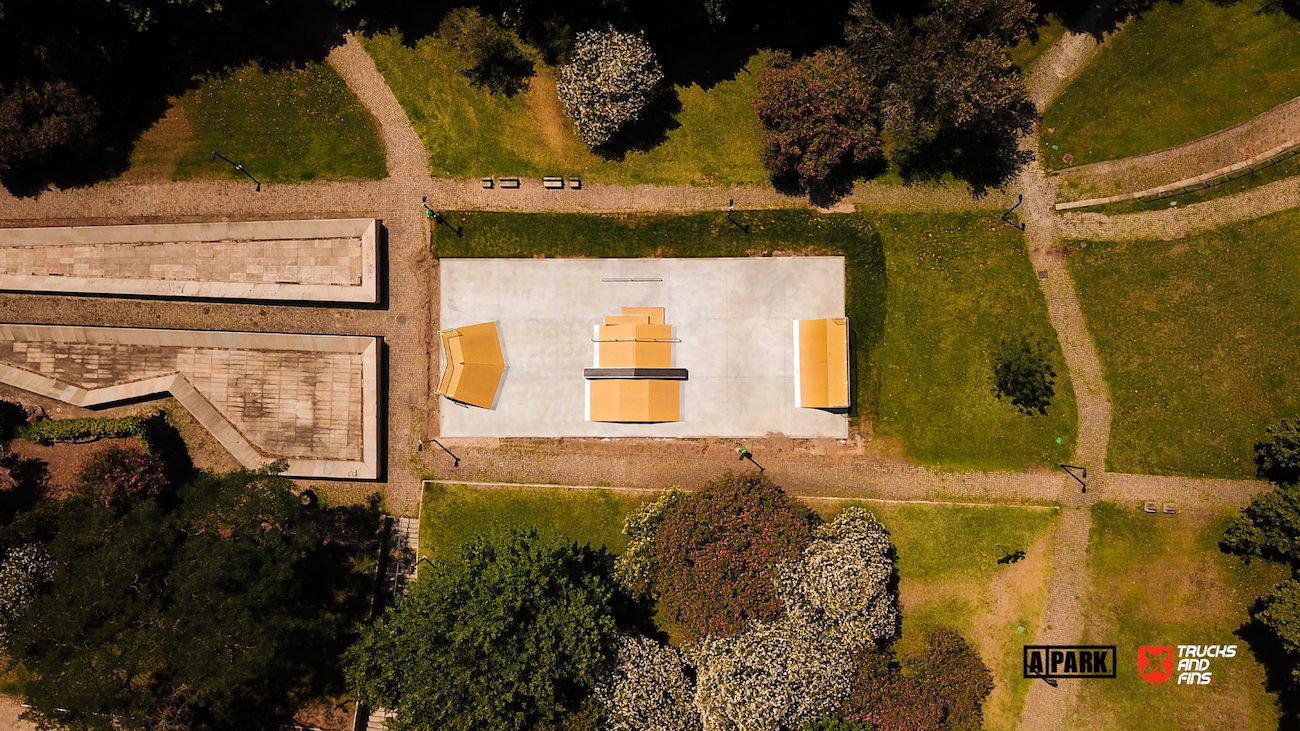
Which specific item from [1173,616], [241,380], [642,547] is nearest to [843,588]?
[642,547]

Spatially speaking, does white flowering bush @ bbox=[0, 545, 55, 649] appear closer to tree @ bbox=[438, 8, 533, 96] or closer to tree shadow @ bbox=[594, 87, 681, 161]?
tree @ bbox=[438, 8, 533, 96]

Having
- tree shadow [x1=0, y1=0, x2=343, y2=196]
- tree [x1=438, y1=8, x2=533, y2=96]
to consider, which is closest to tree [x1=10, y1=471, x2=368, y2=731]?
tree shadow [x1=0, y1=0, x2=343, y2=196]

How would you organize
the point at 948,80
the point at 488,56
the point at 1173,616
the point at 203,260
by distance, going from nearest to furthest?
the point at 948,80 < the point at 488,56 < the point at 1173,616 < the point at 203,260

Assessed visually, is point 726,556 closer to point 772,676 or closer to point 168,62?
point 772,676

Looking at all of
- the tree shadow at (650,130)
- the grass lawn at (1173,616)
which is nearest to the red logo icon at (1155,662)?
the grass lawn at (1173,616)

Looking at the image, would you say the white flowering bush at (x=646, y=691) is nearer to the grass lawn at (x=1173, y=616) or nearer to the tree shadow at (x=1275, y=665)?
the grass lawn at (x=1173, y=616)

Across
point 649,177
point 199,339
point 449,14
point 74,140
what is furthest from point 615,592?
point 74,140
